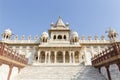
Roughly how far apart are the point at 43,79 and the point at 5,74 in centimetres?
404

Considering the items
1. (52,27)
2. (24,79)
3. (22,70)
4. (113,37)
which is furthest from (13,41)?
(113,37)

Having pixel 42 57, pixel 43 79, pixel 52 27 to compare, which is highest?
pixel 52 27

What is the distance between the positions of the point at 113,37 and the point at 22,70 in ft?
98.6

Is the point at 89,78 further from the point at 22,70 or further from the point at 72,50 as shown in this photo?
the point at 72,50

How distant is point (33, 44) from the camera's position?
1332 inches

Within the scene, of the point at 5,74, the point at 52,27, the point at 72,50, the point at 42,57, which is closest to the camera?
the point at 5,74

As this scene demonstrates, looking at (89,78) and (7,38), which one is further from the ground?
(7,38)

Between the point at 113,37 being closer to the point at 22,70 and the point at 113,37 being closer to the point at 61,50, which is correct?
the point at 61,50

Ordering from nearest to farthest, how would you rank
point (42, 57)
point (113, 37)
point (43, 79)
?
point (43, 79)
point (42, 57)
point (113, 37)

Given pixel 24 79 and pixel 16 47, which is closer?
pixel 24 79

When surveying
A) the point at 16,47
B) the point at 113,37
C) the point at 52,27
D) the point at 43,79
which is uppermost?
the point at 52,27

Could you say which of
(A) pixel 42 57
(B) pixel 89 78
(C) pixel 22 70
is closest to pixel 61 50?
(A) pixel 42 57

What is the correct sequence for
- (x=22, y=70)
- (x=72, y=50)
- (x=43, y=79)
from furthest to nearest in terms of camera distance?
1. (x=72, y=50)
2. (x=22, y=70)
3. (x=43, y=79)

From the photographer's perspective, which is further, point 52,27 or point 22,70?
point 52,27
